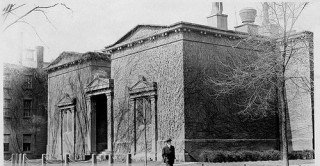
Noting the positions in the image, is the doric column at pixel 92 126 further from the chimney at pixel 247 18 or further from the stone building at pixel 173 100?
the chimney at pixel 247 18

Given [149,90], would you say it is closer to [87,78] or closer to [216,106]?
[216,106]

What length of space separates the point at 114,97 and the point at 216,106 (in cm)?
784

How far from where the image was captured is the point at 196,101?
91.1 ft

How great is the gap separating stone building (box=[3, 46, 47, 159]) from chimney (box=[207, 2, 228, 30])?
684 inches

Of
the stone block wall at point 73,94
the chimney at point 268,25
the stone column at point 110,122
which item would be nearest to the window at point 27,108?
the stone block wall at point 73,94

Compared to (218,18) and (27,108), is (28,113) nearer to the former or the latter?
(27,108)

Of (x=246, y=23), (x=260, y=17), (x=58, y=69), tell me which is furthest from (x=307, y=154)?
(x=58, y=69)

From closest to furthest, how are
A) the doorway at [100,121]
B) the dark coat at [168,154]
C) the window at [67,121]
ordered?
the dark coat at [168,154] < the doorway at [100,121] < the window at [67,121]

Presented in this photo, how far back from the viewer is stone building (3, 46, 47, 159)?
41125 millimetres

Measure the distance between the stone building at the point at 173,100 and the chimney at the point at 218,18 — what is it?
64 millimetres

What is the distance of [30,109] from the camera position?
4394 centimetres

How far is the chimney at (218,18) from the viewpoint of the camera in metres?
31.3

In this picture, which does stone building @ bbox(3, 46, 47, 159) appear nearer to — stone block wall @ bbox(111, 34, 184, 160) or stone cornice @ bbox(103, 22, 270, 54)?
stone block wall @ bbox(111, 34, 184, 160)

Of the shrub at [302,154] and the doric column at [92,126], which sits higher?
the doric column at [92,126]
